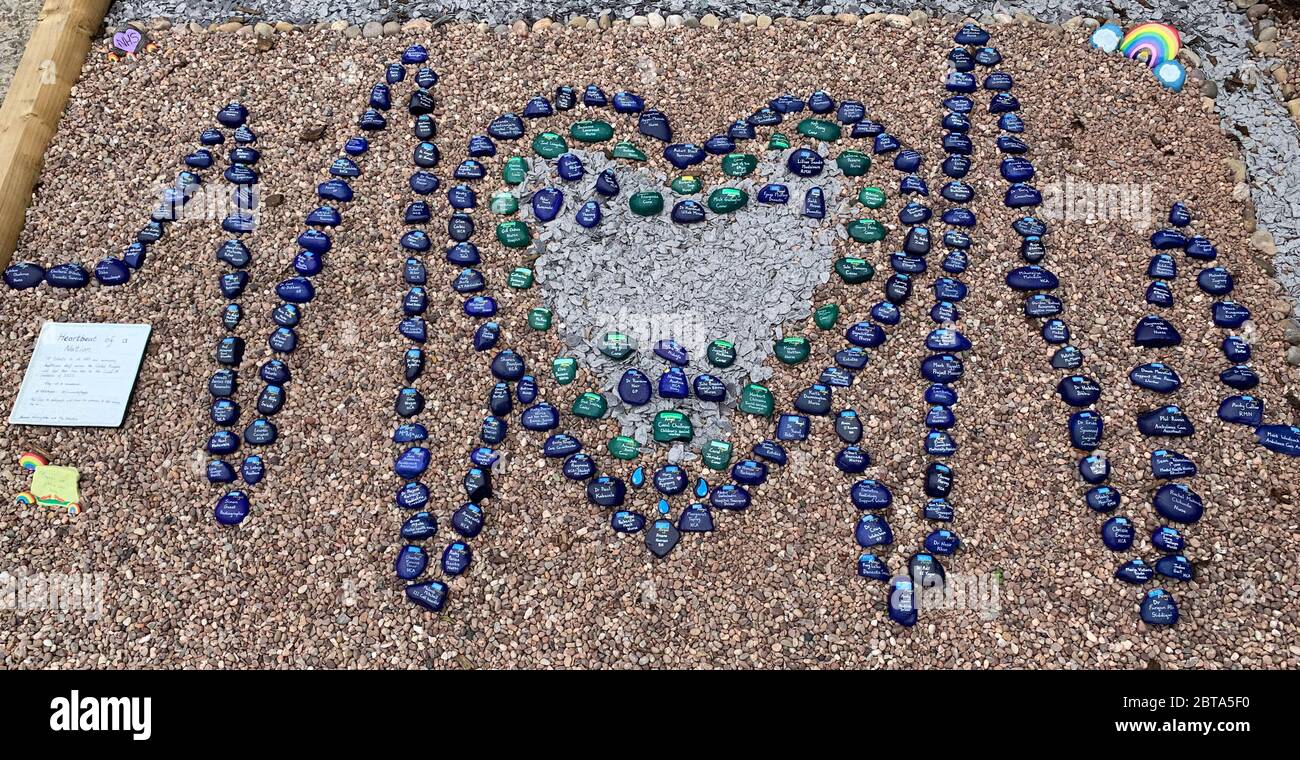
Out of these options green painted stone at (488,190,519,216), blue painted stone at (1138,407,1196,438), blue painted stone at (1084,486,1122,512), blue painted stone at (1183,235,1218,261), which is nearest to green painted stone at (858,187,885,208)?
blue painted stone at (1183,235,1218,261)

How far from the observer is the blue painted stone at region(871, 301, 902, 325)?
4.40 m

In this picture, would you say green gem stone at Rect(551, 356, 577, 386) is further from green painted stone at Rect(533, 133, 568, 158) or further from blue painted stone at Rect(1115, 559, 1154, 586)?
blue painted stone at Rect(1115, 559, 1154, 586)

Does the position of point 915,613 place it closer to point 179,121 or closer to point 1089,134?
point 1089,134

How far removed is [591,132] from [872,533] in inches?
121

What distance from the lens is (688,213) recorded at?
464cm

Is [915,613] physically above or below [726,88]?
below

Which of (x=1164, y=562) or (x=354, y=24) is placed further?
(x=354, y=24)

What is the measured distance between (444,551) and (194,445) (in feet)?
5.34

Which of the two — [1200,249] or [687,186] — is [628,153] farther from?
[1200,249]

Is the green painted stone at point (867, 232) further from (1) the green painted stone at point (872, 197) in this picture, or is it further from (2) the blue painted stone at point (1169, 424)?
(2) the blue painted stone at point (1169, 424)

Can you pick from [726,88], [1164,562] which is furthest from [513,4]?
[1164,562]

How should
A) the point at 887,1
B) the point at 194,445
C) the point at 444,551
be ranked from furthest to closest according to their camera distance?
the point at 887,1 → the point at 194,445 → the point at 444,551

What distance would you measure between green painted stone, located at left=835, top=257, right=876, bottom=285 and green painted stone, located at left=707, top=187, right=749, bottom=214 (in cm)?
72

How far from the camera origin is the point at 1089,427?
4.07 metres
